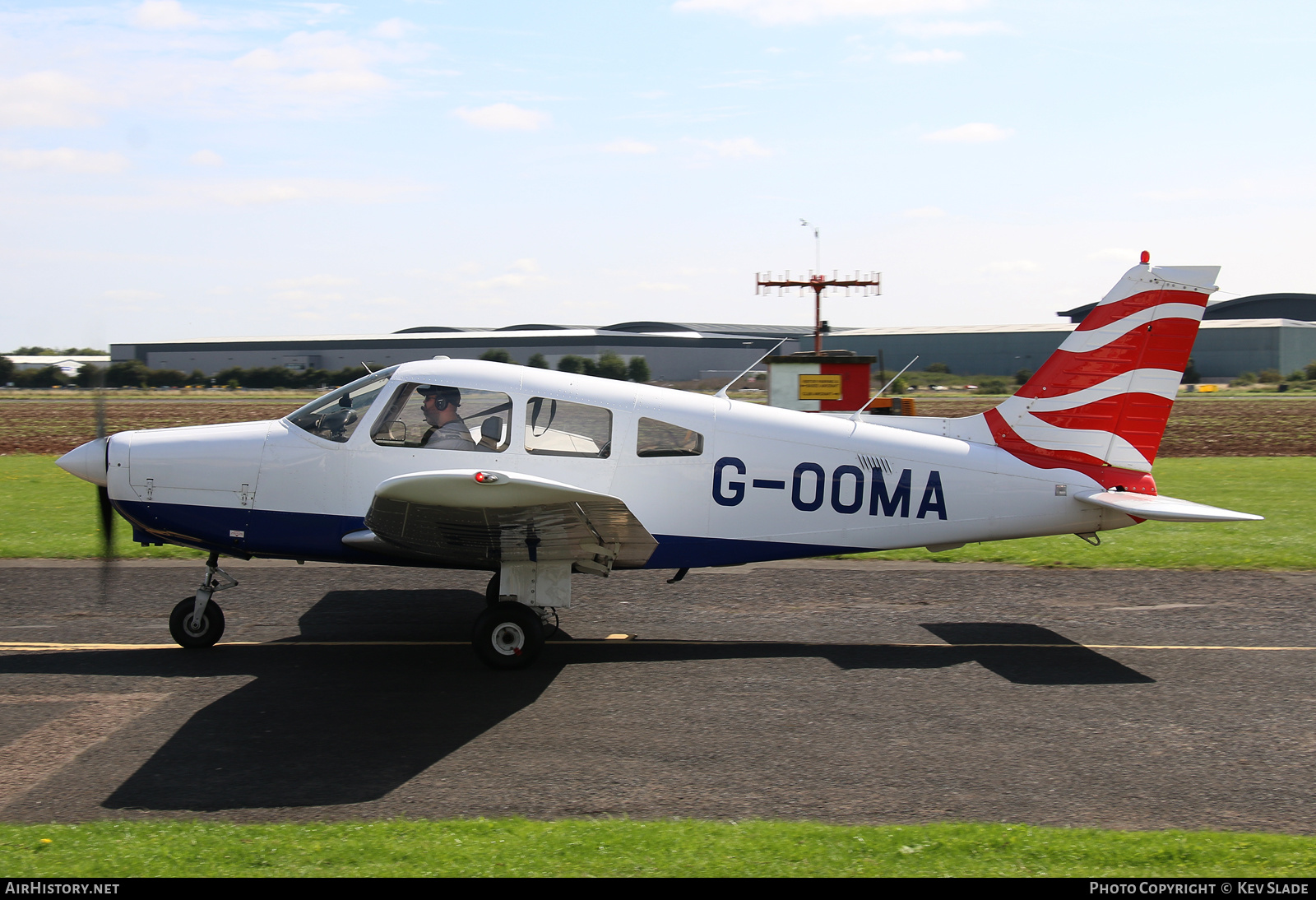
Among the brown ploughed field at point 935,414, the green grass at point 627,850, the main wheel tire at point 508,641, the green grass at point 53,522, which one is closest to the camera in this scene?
the green grass at point 627,850

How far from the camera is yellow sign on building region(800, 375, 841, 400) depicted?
55.5ft

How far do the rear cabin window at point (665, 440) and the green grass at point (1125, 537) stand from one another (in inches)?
182

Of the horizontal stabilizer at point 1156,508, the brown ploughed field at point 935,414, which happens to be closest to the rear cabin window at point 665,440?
the horizontal stabilizer at point 1156,508

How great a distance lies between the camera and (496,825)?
4352 millimetres

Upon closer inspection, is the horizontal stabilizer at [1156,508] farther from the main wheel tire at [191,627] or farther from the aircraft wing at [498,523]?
the main wheel tire at [191,627]

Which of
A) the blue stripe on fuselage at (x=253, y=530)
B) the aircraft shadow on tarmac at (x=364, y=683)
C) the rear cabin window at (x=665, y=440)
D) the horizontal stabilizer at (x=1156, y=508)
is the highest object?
the rear cabin window at (x=665, y=440)

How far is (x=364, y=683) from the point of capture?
675cm

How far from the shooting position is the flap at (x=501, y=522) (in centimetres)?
590

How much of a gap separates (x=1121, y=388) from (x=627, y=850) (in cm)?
606

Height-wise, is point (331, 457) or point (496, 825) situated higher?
point (331, 457)

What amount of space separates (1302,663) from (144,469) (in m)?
8.77

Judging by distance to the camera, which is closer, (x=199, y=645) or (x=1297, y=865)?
(x=1297, y=865)

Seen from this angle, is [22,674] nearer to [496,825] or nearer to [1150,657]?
[496,825]

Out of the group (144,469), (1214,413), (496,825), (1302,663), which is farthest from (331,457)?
(1214,413)
